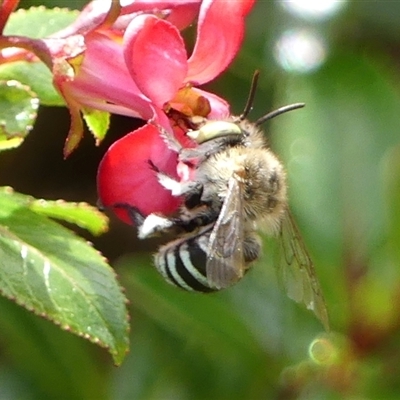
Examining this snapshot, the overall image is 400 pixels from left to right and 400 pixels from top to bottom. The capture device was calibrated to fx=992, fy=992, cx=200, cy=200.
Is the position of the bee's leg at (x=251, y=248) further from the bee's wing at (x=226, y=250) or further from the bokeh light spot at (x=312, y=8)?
the bokeh light spot at (x=312, y=8)

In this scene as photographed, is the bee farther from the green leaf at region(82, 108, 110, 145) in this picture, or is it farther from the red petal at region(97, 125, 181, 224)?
the green leaf at region(82, 108, 110, 145)

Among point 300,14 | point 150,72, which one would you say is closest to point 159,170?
point 150,72

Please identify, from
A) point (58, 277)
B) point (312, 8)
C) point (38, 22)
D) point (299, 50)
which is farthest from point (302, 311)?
point (58, 277)

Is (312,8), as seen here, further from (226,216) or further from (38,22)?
(226,216)

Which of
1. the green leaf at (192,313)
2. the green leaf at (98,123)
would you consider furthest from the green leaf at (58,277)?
the green leaf at (192,313)

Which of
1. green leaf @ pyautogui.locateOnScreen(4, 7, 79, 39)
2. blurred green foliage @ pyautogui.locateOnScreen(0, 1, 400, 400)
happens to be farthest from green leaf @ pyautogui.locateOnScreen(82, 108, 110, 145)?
blurred green foliage @ pyautogui.locateOnScreen(0, 1, 400, 400)
